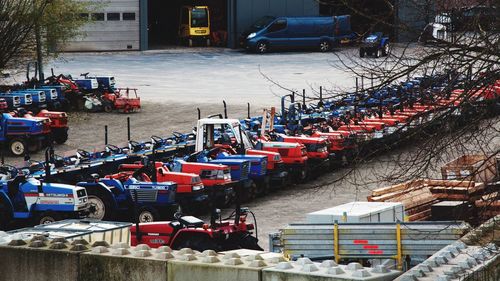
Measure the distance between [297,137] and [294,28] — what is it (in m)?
39.9

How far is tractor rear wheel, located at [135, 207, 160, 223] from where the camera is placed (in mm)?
27469

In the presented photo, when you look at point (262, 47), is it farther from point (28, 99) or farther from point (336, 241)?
point (336, 241)

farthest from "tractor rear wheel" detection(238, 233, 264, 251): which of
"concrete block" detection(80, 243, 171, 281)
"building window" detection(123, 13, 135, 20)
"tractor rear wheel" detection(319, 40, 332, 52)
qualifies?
"building window" detection(123, 13, 135, 20)

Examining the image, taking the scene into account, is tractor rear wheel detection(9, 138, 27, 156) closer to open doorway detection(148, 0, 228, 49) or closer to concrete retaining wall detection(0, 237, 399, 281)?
concrete retaining wall detection(0, 237, 399, 281)

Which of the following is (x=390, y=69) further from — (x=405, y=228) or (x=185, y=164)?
(x=185, y=164)

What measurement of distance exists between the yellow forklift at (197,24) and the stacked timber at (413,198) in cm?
5214

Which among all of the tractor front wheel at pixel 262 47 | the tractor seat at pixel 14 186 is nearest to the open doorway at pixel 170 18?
the tractor front wheel at pixel 262 47

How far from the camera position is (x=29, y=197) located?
26891mm

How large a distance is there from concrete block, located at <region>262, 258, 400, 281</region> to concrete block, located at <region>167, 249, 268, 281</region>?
249mm

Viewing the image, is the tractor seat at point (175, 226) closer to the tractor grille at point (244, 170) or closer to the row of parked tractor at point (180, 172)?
the row of parked tractor at point (180, 172)

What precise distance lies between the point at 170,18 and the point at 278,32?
13.1 m

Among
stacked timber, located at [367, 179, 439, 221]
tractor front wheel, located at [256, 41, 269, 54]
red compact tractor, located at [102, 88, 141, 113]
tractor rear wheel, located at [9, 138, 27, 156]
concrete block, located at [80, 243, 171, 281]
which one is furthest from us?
tractor front wheel, located at [256, 41, 269, 54]

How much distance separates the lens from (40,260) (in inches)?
696

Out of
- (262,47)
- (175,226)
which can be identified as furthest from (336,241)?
(262,47)
